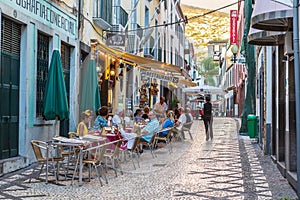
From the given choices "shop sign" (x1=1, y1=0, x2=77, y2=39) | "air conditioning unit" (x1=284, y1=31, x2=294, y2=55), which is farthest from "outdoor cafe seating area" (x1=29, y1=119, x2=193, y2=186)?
"air conditioning unit" (x1=284, y1=31, x2=294, y2=55)

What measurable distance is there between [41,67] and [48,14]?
4.41 feet

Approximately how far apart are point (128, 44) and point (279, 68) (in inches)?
429

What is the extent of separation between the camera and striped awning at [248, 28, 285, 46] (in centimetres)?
903

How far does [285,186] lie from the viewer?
27.1 ft

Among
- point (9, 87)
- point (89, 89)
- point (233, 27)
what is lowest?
point (9, 87)

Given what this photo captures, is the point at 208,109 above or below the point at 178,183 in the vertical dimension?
above

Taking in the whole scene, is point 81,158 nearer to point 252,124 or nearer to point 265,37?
point 265,37

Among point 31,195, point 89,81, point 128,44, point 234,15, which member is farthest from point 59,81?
point 234,15

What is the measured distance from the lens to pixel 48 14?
11867 mm

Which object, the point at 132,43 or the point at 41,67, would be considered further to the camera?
the point at 132,43

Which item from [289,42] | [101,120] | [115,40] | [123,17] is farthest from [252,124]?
[289,42]

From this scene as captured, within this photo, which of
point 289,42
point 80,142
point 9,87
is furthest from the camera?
point 9,87

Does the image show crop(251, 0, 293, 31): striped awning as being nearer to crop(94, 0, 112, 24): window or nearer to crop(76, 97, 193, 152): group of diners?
crop(76, 97, 193, 152): group of diners

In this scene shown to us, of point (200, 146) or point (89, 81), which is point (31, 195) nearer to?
point (89, 81)
